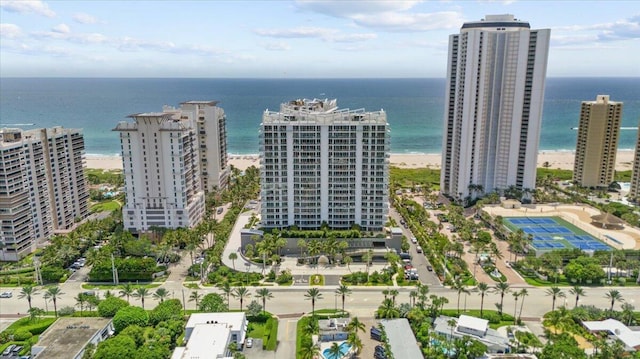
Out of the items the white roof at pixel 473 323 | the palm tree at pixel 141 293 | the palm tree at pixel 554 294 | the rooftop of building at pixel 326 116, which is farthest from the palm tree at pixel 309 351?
the rooftop of building at pixel 326 116

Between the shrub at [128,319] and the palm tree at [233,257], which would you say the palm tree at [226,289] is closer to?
the palm tree at [233,257]

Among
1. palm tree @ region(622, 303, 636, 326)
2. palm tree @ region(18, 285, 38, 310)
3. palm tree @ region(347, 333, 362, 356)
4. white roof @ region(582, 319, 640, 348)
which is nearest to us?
palm tree @ region(347, 333, 362, 356)

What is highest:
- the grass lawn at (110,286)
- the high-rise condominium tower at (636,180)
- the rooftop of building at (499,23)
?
the rooftop of building at (499,23)

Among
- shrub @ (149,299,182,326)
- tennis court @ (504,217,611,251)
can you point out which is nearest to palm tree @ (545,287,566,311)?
tennis court @ (504,217,611,251)

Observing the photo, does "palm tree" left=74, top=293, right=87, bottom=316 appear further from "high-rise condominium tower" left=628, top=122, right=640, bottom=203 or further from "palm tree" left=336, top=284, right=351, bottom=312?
"high-rise condominium tower" left=628, top=122, right=640, bottom=203

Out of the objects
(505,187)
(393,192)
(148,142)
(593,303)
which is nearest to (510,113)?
(505,187)

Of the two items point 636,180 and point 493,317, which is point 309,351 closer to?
point 493,317
